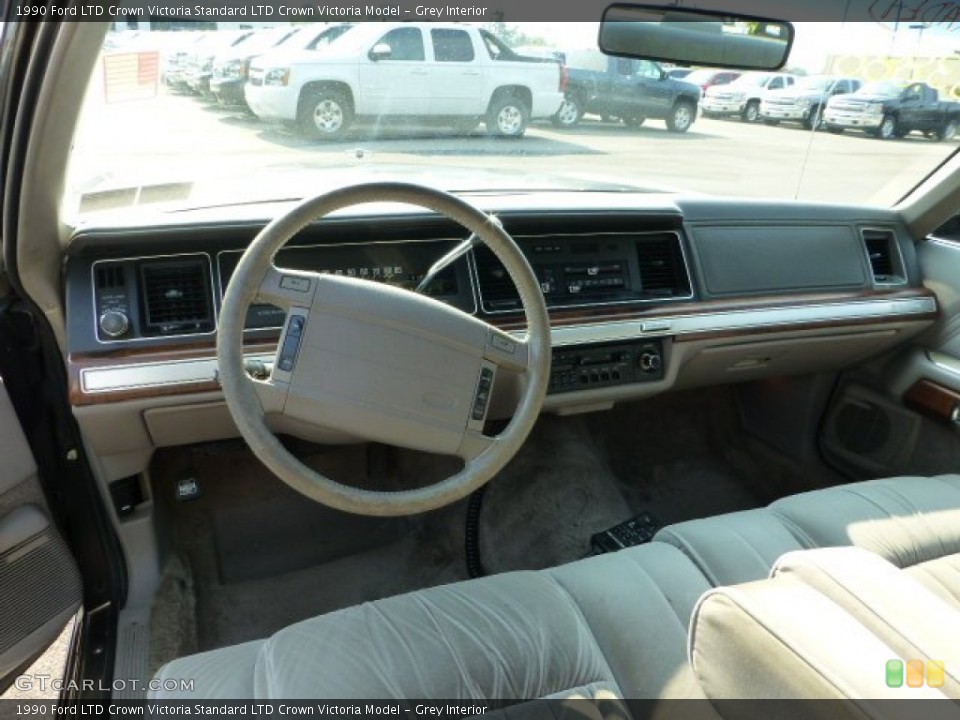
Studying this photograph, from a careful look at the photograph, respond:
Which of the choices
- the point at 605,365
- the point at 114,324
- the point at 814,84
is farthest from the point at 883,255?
the point at 114,324

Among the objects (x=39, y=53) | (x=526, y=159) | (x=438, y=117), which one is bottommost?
(x=526, y=159)

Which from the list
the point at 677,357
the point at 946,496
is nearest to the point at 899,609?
the point at 946,496

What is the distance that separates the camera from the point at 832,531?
1842 mm

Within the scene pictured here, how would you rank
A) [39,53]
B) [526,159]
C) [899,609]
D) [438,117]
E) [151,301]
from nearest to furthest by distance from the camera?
[899,609] < [39,53] < [151,301] < [438,117] < [526,159]

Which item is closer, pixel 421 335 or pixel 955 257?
pixel 421 335

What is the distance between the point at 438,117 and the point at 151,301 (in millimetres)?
955

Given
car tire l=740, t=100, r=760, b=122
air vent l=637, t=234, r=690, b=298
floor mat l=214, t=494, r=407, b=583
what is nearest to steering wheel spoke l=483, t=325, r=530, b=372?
air vent l=637, t=234, r=690, b=298

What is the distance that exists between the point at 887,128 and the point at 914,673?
2485mm

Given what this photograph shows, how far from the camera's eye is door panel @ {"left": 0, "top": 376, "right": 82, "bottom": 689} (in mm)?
1878

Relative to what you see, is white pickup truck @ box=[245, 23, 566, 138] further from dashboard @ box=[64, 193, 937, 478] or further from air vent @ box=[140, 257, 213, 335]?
air vent @ box=[140, 257, 213, 335]

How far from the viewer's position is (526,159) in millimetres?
2383

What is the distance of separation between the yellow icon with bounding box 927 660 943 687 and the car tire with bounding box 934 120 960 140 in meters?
2.34

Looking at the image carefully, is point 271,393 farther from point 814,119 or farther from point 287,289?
point 814,119

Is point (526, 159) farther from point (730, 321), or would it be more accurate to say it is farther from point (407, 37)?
point (730, 321)
